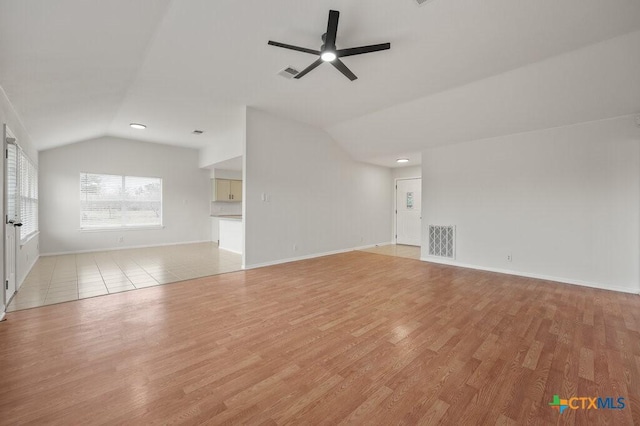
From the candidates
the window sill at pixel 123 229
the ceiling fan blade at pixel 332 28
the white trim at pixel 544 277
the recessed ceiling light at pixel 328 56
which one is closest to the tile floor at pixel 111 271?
the window sill at pixel 123 229

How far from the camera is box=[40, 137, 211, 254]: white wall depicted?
6047mm

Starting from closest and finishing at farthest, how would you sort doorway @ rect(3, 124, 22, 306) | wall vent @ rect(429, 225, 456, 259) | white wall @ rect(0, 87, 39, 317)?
white wall @ rect(0, 87, 39, 317) < doorway @ rect(3, 124, 22, 306) < wall vent @ rect(429, 225, 456, 259)

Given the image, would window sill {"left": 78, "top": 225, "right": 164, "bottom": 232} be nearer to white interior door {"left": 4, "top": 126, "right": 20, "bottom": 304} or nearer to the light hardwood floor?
white interior door {"left": 4, "top": 126, "right": 20, "bottom": 304}

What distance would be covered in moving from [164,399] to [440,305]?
290 centimetres

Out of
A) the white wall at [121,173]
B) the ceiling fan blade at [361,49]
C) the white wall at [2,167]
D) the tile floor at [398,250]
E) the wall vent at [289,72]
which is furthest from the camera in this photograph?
the tile floor at [398,250]

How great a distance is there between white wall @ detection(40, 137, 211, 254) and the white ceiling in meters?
1.18

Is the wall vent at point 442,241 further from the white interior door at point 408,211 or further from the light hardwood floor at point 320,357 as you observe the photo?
the white interior door at point 408,211

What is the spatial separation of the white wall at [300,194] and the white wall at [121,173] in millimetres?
4091

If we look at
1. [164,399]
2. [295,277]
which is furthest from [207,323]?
[295,277]

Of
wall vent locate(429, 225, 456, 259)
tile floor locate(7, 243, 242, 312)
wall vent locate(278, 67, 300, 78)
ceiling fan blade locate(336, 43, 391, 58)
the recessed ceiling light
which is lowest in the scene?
tile floor locate(7, 243, 242, 312)

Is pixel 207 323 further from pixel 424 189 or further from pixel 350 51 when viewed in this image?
pixel 424 189

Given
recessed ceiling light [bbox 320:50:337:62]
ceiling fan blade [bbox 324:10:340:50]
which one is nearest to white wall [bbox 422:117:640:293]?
recessed ceiling light [bbox 320:50:337:62]

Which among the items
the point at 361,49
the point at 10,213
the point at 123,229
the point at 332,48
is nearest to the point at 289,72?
the point at 332,48

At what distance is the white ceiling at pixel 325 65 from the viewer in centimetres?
234
